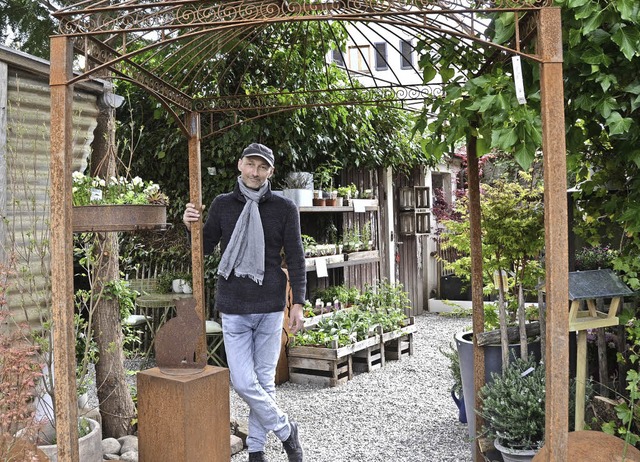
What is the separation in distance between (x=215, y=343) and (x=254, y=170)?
11.3ft

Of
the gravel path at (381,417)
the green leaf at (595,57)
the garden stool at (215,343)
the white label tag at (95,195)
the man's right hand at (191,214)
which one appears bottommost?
the gravel path at (381,417)

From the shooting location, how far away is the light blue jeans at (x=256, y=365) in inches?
151

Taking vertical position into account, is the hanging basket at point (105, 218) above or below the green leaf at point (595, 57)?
below

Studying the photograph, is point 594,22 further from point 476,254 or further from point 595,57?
point 476,254

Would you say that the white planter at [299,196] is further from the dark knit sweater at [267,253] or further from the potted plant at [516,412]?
the potted plant at [516,412]

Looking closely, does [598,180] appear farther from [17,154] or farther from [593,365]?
[17,154]

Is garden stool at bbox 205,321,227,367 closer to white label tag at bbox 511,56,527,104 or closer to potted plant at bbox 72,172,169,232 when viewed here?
potted plant at bbox 72,172,169,232

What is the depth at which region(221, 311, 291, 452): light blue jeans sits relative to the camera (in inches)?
151

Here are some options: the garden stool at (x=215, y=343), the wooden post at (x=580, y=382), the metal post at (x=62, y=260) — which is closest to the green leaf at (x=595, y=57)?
the wooden post at (x=580, y=382)

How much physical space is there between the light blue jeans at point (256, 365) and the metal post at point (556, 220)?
177 cm

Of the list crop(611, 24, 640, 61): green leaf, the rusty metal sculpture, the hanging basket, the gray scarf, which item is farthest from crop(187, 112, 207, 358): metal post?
crop(611, 24, 640, 61): green leaf

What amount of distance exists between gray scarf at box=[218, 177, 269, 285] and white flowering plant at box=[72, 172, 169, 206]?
51 cm

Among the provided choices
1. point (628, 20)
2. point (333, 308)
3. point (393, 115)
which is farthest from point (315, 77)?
point (628, 20)

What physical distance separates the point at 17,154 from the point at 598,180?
356 centimetres
